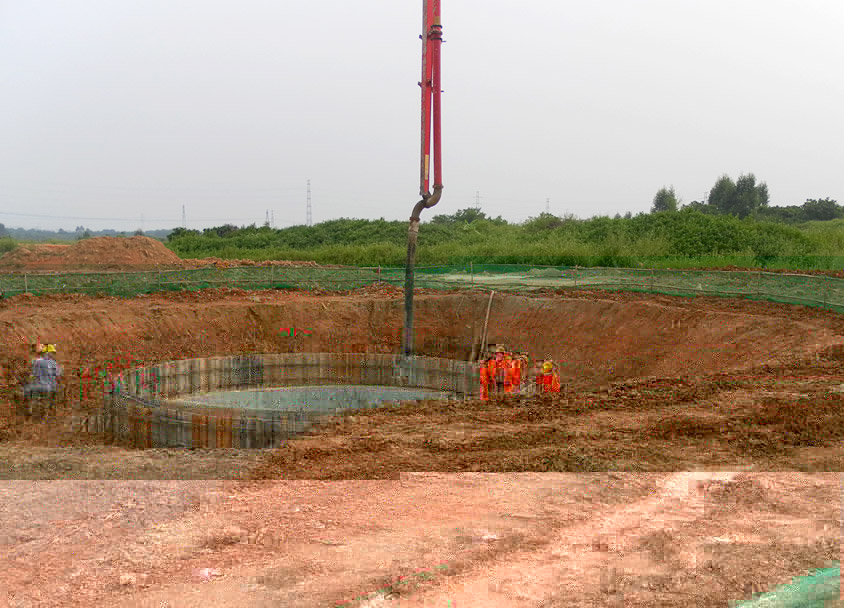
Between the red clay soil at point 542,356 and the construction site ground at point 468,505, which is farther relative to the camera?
the red clay soil at point 542,356

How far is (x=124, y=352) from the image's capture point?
1600 centimetres

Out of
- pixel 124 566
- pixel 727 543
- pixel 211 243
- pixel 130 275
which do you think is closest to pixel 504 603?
pixel 727 543

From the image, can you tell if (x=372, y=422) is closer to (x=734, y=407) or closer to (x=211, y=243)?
(x=734, y=407)

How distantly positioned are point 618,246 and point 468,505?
75.9 feet

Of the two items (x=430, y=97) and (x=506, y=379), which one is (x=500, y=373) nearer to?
(x=506, y=379)

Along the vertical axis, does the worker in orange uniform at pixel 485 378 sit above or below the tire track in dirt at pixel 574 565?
below

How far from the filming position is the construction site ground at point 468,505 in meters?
4.33

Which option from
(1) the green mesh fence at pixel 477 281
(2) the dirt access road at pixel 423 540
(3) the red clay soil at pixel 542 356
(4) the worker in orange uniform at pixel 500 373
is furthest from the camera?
(1) the green mesh fence at pixel 477 281

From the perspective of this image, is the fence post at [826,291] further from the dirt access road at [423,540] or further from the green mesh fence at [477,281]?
the dirt access road at [423,540]

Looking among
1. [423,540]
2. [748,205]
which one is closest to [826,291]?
[423,540]

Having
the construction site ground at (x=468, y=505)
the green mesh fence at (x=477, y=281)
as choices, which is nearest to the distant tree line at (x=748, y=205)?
the green mesh fence at (x=477, y=281)

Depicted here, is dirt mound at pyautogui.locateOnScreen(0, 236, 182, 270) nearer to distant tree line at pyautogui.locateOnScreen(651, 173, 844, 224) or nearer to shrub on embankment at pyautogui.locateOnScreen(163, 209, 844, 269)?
shrub on embankment at pyautogui.locateOnScreen(163, 209, 844, 269)

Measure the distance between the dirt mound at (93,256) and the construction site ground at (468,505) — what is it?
1723 centimetres

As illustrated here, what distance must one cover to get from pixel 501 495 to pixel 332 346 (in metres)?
13.3
